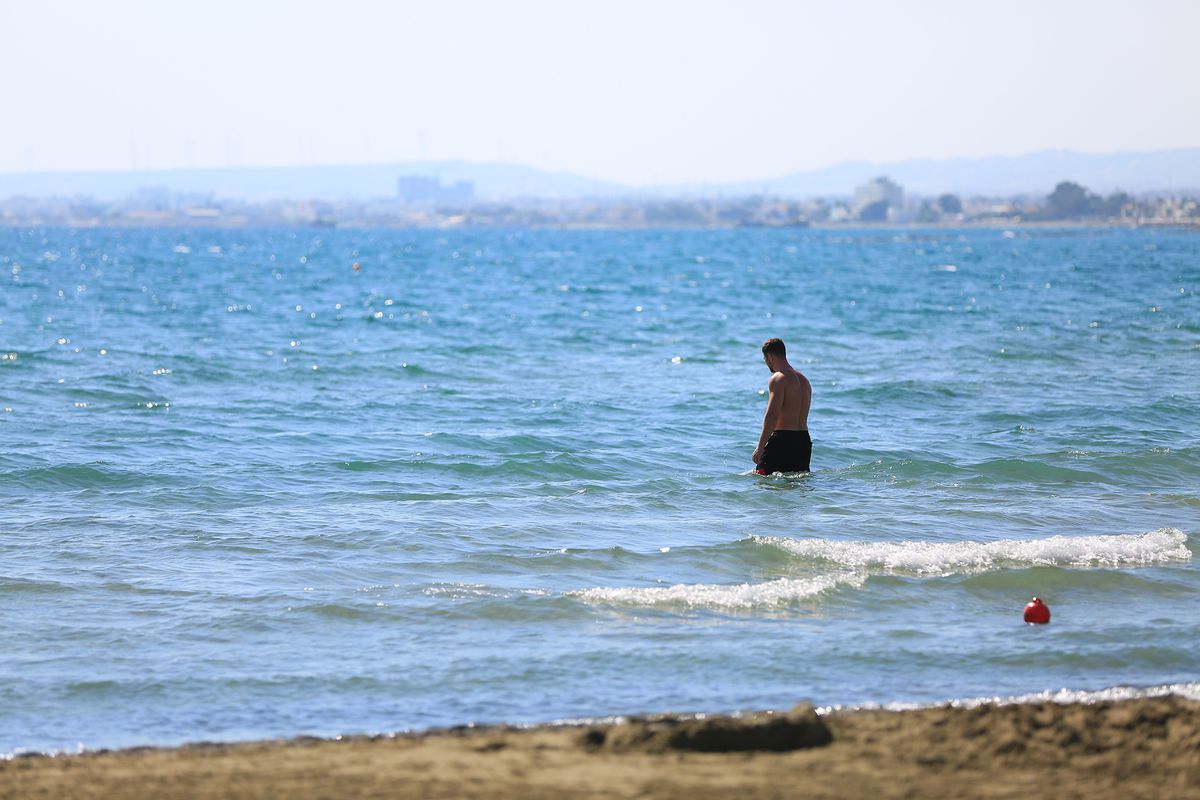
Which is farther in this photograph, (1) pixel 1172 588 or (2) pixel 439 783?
(1) pixel 1172 588

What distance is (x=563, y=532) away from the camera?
11828 mm

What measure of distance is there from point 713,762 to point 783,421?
8.16 m

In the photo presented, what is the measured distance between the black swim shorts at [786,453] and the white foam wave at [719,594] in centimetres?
427

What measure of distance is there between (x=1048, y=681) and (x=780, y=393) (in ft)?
20.0

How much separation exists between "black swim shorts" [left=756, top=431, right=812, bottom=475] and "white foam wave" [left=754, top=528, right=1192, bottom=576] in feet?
9.62

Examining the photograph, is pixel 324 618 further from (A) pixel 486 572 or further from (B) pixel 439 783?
(B) pixel 439 783

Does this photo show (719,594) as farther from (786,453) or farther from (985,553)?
(786,453)

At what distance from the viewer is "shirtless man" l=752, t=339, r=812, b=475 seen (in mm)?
13555

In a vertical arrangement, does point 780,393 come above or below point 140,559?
above

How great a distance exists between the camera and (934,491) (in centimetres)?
1389

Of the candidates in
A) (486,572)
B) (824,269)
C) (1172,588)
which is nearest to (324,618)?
(486,572)

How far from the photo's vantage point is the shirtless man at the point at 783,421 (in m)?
13.6

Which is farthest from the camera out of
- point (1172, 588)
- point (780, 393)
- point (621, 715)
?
point (780, 393)

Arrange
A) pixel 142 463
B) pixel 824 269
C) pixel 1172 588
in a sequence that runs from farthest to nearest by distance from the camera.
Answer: pixel 824 269, pixel 142 463, pixel 1172 588
